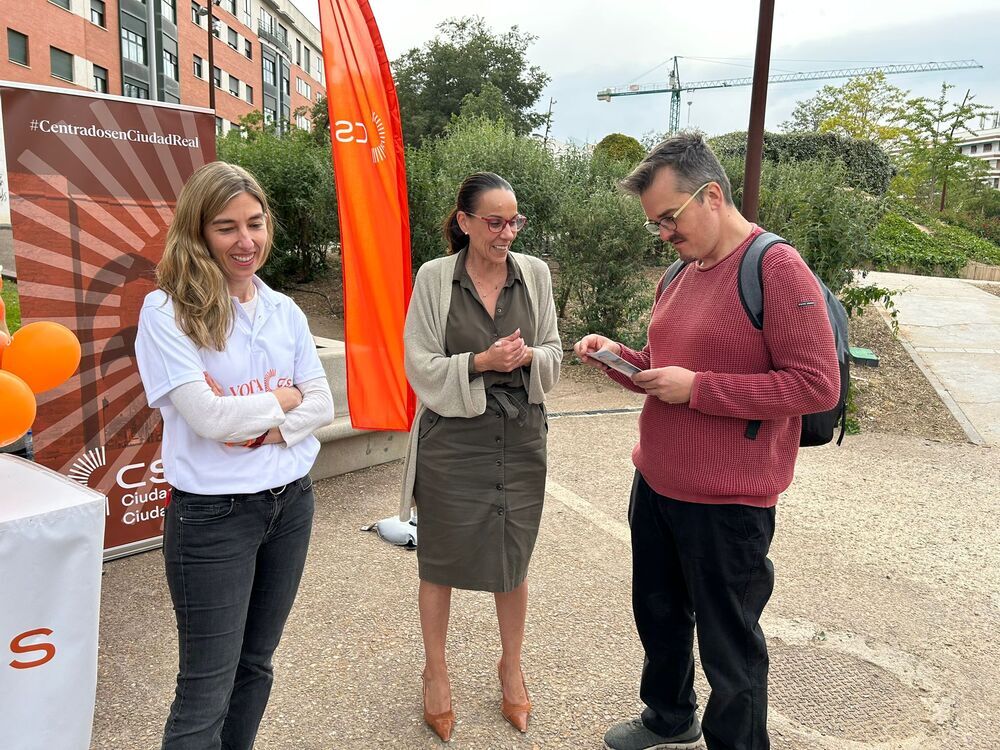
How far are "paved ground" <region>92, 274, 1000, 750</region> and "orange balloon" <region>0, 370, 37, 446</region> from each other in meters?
1.42

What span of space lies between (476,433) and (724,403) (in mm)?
912

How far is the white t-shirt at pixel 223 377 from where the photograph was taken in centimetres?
183

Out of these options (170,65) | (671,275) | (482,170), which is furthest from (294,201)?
(170,65)

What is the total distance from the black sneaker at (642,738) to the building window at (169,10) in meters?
45.0

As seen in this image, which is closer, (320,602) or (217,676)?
(217,676)

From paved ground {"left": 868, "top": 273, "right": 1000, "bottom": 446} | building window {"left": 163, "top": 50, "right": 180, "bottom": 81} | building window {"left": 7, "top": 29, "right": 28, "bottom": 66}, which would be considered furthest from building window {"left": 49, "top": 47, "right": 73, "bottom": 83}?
paved ground {"left": 868, "top": 273, "right": 1000, "bottom": 446}

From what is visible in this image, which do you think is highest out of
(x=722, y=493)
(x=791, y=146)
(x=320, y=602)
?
(x=791, y=146)

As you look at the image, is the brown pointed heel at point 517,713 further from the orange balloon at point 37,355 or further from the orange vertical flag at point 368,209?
the orange vertical flag at point 368,209

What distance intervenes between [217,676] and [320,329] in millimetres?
9766

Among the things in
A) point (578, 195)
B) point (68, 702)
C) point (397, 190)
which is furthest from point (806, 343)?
point (578, 195)

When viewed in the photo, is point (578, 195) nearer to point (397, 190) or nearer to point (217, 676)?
point (397, 190)

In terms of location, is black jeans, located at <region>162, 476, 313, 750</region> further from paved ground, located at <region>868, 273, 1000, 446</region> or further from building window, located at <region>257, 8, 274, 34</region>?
building window, located at <region>257, 8, 274, 34</region>

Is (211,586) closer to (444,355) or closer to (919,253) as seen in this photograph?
(444,355)

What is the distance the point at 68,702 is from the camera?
161 cm
